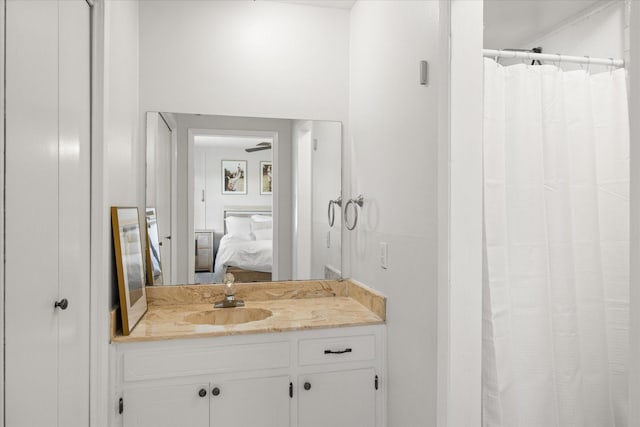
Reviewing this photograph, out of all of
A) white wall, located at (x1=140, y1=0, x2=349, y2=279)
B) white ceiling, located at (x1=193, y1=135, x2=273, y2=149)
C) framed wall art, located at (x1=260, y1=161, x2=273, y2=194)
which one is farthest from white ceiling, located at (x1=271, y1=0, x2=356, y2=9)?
framed wall art, located at (x1=260, y1=161, x2=273, y2=194)

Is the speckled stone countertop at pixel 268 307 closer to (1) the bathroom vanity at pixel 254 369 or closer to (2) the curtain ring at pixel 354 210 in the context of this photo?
(1) the bathroom vanity at pixel 254 369

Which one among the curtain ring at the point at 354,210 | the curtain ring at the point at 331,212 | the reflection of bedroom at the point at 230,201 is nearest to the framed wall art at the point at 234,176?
the reflection of bedroom at the point at 230,201

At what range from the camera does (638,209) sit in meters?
0.72

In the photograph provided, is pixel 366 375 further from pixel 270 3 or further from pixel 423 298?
pixel 270 3

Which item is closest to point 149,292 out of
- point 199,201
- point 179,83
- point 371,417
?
point 199,201

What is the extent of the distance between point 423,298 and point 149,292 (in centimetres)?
147

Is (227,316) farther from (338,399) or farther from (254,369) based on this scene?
(338,399)

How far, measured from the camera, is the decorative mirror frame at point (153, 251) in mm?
2314

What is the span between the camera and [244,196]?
2588 millimetres

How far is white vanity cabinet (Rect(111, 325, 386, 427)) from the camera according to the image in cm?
183

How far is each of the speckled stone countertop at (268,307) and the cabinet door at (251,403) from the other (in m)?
0.24

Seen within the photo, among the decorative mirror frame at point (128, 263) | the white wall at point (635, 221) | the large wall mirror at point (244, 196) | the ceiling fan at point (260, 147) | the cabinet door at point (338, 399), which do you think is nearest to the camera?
the white wall at point (635, 221)

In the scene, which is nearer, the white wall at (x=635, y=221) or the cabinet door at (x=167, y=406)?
the white wall at (x=635, y=221)

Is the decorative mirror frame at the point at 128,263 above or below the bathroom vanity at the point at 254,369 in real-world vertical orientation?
above
